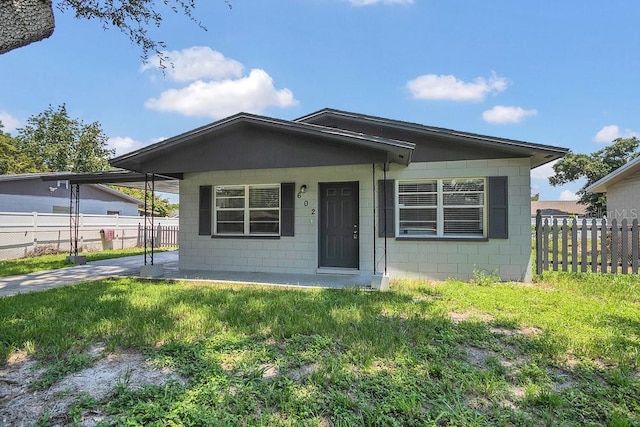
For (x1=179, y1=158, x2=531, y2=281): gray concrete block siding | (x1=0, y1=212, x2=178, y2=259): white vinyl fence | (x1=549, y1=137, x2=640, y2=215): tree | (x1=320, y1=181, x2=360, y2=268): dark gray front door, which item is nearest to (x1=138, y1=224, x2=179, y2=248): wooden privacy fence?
(x1=0, y1=212, x2=178, y2=259): white vinyl fence

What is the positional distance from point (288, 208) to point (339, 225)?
136 cm

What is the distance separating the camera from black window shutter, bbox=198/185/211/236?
914 centimetres

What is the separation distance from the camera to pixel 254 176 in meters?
8.89

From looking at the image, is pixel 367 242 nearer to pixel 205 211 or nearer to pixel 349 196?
pixel 349 196

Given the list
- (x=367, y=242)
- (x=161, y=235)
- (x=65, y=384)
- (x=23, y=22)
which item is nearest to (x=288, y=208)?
(x=367, y=242)

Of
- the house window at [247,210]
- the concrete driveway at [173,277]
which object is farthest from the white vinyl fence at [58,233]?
the house window at [247,210]

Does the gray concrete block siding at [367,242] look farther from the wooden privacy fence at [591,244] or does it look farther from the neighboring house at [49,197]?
A: the neighboring house at [49,197]

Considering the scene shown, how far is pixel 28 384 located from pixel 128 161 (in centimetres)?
562

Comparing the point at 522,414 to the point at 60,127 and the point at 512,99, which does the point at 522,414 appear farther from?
the point at 60,127

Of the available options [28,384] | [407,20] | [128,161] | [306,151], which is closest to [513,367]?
[28,384]

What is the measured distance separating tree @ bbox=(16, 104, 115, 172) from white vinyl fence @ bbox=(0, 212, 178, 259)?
1859 cm

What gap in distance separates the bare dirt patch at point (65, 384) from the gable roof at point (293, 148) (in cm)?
462

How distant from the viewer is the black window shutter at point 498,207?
7.45 m

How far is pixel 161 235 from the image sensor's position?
17.4 m
